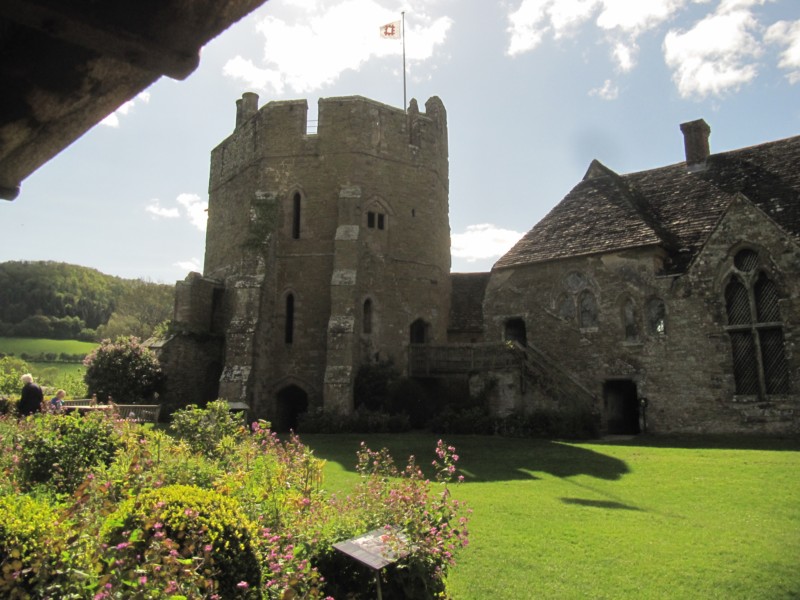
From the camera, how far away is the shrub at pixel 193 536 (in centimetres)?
431

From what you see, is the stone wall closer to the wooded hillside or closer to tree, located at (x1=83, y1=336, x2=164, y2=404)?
tree, located at (x1=83, y1=336, x2=164, y2=404)

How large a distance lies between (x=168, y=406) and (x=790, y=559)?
22.0m

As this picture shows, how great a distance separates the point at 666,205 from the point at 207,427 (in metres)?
20.8

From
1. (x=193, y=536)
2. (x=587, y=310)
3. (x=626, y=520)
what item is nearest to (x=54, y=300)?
(x=587, y=310)

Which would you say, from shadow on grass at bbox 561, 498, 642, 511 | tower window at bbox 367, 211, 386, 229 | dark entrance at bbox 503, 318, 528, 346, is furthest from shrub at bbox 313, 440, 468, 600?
tower window at bbox 367, 211, 386, 229

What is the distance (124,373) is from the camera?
2288cm

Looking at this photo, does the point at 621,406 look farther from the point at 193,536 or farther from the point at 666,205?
the point at 193,536

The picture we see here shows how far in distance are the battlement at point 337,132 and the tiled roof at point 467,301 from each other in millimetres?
7133

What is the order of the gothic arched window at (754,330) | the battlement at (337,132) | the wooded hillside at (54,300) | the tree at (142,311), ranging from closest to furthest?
1. the gothic arched window at (754,330)
2. the battlement at (337,132)
3. the tree at (142,311)
4. the wooded hillside at (54,300)

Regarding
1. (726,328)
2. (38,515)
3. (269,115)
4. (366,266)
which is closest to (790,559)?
(38,515)

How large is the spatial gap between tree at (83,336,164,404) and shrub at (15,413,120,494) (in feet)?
44.6

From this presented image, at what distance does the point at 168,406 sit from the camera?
23.7 metres

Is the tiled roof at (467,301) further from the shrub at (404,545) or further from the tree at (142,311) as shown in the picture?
the tree at (142,311)

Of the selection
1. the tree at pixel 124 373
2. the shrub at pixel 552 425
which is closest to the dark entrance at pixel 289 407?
the tree at pixel 124 373
